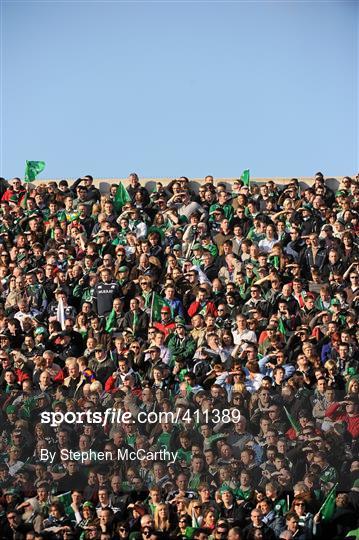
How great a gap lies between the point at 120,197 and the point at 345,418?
324 inches

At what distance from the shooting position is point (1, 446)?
22953 millimetres

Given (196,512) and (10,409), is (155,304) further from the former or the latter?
(196,512)

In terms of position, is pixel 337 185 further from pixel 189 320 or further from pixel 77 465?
pixel 77 465

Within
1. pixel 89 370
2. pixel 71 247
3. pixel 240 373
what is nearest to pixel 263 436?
pixel 240 373

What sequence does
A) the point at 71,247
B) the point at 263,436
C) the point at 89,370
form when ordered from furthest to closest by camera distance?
the point at 71,247 → the point at 89,370 → the point at 263,436

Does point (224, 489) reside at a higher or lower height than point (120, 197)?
lower

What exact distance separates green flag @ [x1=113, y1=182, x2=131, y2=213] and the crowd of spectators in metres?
0.04

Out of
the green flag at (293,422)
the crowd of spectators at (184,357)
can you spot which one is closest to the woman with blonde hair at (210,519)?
the crowd of spectators at (184,357)

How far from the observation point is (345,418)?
72.9ft

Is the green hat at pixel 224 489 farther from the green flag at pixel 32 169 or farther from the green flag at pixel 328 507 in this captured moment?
the green flag at pixel 32 169

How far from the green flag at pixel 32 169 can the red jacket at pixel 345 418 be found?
10.9 metres

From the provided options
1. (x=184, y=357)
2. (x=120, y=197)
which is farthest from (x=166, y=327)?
(x=120, y=197)

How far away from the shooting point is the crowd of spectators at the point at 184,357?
70.9 ft

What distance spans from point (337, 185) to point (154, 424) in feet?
25.8
